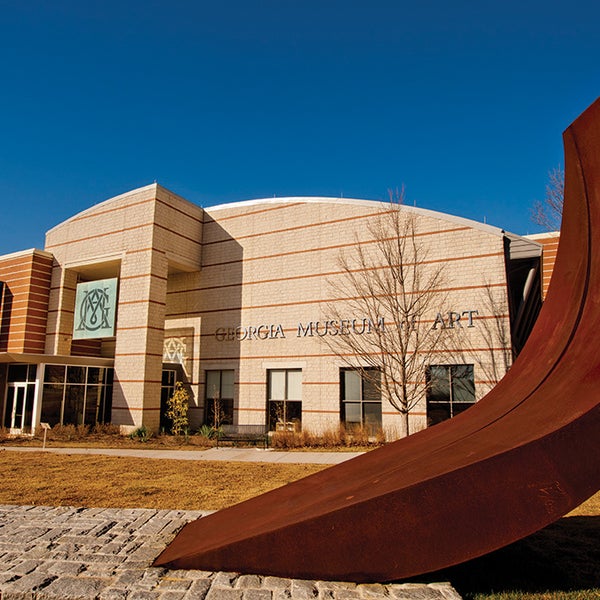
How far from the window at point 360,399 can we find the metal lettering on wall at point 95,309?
11.5m

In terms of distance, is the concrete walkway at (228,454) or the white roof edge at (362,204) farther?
the white roof edge at (362,204)

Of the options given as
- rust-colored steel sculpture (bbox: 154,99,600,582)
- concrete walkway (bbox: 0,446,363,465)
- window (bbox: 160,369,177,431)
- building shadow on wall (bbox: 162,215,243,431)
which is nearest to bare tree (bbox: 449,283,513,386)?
concrete walkway (bbox: 0,446,363,465)

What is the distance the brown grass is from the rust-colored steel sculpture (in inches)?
123

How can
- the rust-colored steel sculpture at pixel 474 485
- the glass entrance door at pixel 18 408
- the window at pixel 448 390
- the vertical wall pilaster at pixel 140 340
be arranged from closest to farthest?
the rust-colored steel sculpture at pixel 474 485 < the window at pixel 448 390 < the vertical wall pilaster at pixel 140 340 < the glass entrance door at pixel 18 408

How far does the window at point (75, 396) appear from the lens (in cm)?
2097

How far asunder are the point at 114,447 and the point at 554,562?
15348 mm

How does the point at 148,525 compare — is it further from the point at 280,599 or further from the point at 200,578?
the point at 280,599

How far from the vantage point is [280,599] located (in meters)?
3.47

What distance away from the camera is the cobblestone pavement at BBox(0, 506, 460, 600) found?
11.8ft

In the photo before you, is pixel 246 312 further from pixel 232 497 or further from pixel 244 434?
pixel 232 497

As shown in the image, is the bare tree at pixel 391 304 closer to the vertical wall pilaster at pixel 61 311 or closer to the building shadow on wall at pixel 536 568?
the building shadow on wall at pixel 536 568

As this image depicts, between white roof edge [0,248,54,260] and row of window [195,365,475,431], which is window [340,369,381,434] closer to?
row of window [195,365,475,431]

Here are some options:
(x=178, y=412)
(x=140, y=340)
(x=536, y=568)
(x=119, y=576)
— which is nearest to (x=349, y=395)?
(x=178, y=412)

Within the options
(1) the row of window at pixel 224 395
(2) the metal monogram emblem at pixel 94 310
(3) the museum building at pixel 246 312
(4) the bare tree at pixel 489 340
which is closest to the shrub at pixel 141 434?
(3) the museum building at pixel 246 312
